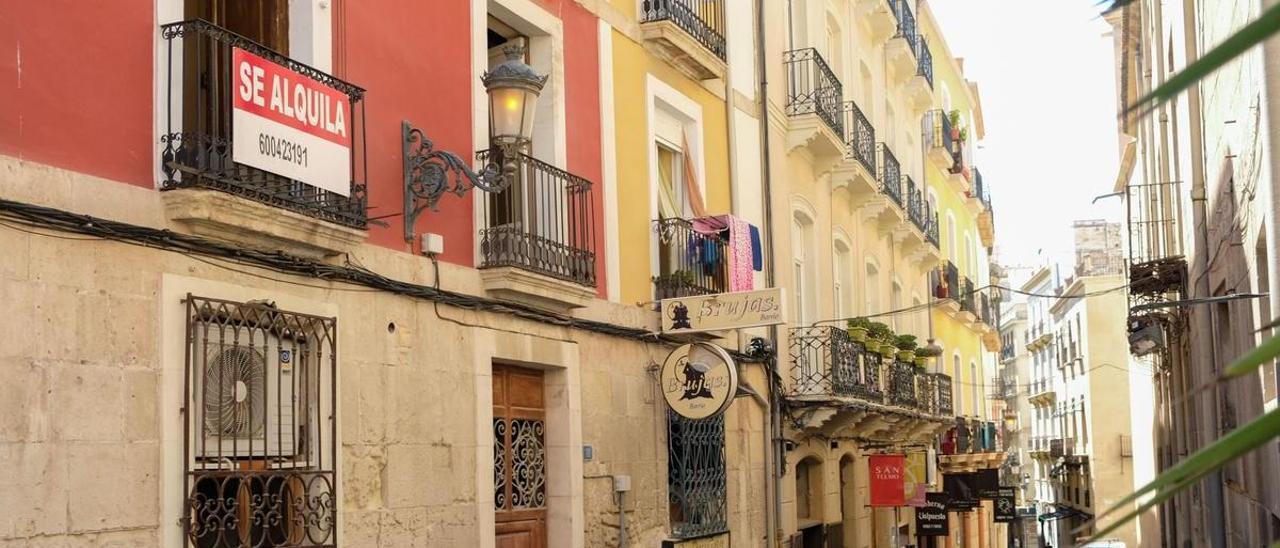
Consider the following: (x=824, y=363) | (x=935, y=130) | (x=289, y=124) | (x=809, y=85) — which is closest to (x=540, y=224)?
(x=289, y=124)

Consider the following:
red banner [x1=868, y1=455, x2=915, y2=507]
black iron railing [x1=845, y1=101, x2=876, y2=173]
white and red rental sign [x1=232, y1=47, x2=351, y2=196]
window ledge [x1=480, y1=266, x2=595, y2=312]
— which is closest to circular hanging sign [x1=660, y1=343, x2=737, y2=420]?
window ledge [x1=480, y1=266, x2=595, y2=312]

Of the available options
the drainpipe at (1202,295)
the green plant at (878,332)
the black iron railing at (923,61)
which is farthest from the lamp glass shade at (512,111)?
the black iron railing at (923,61)

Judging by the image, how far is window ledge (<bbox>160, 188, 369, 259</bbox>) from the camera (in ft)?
22.9

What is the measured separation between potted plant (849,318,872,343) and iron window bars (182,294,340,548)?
11101 millimetres

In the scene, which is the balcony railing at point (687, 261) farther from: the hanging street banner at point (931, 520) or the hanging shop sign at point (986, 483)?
the hanging shop sign at point (986, 483)

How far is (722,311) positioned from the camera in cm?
1240

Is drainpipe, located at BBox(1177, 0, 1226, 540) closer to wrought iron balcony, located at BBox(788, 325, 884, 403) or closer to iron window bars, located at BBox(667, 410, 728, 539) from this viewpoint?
wrought iron balcony, located at BBox(788, 325, 884, 403)

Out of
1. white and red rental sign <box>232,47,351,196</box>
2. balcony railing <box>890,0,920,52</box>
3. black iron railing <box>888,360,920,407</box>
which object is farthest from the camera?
balcony railing <box>890,0,920,52</box>

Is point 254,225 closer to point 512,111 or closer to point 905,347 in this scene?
point 512,111

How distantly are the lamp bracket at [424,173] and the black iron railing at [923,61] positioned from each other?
1870 centimetres

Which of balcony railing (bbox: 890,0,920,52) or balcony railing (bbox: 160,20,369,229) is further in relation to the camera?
balcony railing (bbox: 890,0,920,52)

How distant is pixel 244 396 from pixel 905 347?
49.3 ft

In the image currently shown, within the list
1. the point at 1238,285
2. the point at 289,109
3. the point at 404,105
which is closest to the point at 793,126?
the point at 1238,285

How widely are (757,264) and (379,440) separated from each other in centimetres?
615
